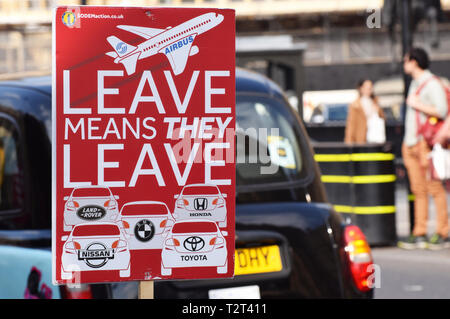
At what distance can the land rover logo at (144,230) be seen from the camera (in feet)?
10.4

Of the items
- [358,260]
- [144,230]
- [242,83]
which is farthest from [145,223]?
[242,83]

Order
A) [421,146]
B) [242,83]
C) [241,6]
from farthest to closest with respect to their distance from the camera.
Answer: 1. [241,6]
2. [421,146]
3. [242,83]

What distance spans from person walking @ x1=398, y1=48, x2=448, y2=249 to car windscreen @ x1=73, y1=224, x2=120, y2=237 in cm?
686

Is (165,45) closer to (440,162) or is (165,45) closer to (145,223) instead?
(145,223)

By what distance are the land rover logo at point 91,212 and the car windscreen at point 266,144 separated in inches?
69.8

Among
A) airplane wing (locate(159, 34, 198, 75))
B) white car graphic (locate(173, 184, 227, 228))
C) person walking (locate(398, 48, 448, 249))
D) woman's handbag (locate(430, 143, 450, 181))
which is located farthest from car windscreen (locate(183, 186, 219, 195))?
person walking (locate(398, 48, 448, 249))

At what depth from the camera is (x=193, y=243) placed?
3201 millimetres

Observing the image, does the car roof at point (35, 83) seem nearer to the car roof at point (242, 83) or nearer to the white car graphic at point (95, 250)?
the car roof at point (242, 83)

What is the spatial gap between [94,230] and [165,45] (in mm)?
595

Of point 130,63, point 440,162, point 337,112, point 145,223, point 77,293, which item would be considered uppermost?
point 337,112

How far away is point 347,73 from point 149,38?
4521cm

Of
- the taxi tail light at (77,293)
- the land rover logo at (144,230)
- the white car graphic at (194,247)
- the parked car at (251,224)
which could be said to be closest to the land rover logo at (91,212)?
the land rover logo at (144,230)

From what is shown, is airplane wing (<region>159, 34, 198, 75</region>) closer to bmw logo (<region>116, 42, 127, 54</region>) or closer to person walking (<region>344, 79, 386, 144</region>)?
bmw logo (<region>116, 42, 127, 54</region>)

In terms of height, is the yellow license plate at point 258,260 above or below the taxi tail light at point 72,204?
below
